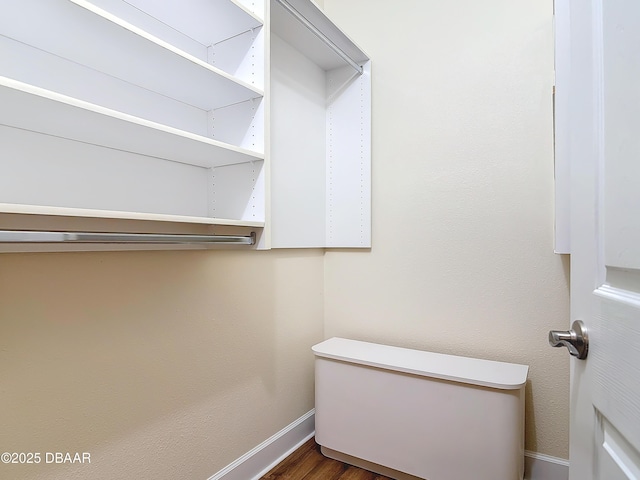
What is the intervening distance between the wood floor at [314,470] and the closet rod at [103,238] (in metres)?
1.17

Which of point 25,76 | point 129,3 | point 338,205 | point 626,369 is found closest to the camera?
point 626,369

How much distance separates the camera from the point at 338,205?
2.15 m

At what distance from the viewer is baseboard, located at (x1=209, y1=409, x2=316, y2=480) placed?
5.24 feet

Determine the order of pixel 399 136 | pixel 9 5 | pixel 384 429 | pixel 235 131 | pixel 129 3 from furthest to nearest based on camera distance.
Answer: pixel 399 136 < pixel 384 429 < pixel 235 131 < pixel 129 3 < pixel 9 5

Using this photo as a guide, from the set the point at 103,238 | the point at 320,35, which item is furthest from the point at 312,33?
the point at 103,238

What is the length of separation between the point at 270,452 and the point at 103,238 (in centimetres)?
139

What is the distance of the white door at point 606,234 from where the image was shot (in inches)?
20.0

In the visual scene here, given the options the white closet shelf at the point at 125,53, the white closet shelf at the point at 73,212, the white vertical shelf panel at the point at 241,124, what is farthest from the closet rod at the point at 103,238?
the white closet shelf at the point at 125,53

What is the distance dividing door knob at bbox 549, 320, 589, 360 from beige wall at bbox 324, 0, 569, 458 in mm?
1061

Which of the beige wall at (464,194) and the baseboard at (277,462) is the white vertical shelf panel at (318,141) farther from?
the baseboard at (277,462)

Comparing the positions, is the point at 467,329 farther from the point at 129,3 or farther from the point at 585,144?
the point at 129,3

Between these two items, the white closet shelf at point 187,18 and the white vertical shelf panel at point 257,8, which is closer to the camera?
the white closet shelf at point 187,18

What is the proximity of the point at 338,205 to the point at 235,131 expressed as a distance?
36.2 inches

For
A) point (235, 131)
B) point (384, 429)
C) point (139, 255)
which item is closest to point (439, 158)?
point (235, 131)
